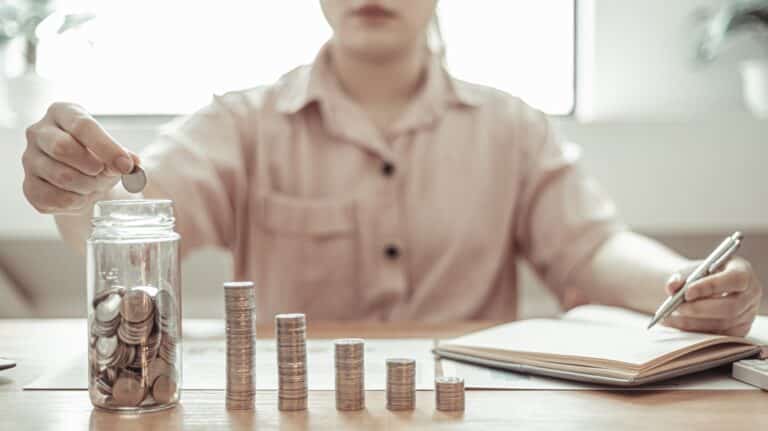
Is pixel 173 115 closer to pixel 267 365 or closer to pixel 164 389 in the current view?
pixel 267 365

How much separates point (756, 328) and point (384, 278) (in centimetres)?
63

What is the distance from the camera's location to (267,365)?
3.29 ft

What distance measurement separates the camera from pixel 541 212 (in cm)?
163

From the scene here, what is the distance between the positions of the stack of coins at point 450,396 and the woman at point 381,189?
727 mm

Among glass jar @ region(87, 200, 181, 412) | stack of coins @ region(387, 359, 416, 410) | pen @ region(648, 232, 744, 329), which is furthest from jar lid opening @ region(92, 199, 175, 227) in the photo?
pen @ region(648, 232, 744, 329)

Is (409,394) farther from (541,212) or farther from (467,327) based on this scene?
(541,212)

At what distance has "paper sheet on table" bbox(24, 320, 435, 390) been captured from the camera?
919 mm

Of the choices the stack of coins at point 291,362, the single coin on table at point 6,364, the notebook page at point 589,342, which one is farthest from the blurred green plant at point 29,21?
the stack of coins at point 291,362

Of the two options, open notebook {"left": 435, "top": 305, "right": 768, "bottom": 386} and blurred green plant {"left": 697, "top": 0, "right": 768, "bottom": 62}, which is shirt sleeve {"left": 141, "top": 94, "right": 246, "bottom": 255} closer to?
open notebook {"left": 435, "top": 305, "right": 768, "bottom": 386}

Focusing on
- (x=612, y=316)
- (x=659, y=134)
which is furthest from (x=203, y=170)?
(x=659, y=134)

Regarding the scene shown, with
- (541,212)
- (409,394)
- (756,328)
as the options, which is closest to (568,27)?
(541,212)

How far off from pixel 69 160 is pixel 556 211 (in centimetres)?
91

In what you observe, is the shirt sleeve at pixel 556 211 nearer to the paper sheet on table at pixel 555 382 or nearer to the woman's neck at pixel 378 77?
the woman's neck at pixel 378 77

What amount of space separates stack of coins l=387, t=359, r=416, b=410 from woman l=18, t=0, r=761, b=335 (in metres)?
0.74
